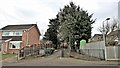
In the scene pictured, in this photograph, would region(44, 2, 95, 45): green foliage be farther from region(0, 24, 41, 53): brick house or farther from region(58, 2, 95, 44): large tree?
region(0, 24, 41, 53): brick house

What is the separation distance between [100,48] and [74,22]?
45.3 feet

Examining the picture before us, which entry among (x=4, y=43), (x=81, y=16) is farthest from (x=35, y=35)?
(x=81, y=16)

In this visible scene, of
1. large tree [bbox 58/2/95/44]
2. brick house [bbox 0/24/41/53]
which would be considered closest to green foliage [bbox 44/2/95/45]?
large tree [bbox 58/2/95/44]

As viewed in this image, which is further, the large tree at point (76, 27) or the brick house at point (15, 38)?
the brick house at point (15, 38)

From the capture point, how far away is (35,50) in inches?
1432

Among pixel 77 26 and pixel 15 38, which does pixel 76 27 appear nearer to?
pixel 77 26

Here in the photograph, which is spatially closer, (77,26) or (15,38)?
(77,26)

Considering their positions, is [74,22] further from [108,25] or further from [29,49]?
[108,25]

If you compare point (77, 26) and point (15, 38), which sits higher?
point (77, 26)

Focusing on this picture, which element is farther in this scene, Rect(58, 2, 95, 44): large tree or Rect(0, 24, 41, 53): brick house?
Rect(0, 24, 41, 53): brick house

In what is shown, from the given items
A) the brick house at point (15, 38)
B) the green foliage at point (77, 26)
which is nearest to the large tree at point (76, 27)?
the green foliage at point (77, 26)

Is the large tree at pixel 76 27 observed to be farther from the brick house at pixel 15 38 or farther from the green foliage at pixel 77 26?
the brick house at pixel 15 38

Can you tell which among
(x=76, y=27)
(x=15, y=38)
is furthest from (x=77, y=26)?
(x=15, y=38)

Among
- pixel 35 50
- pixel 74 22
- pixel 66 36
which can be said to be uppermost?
pixel 74 22
